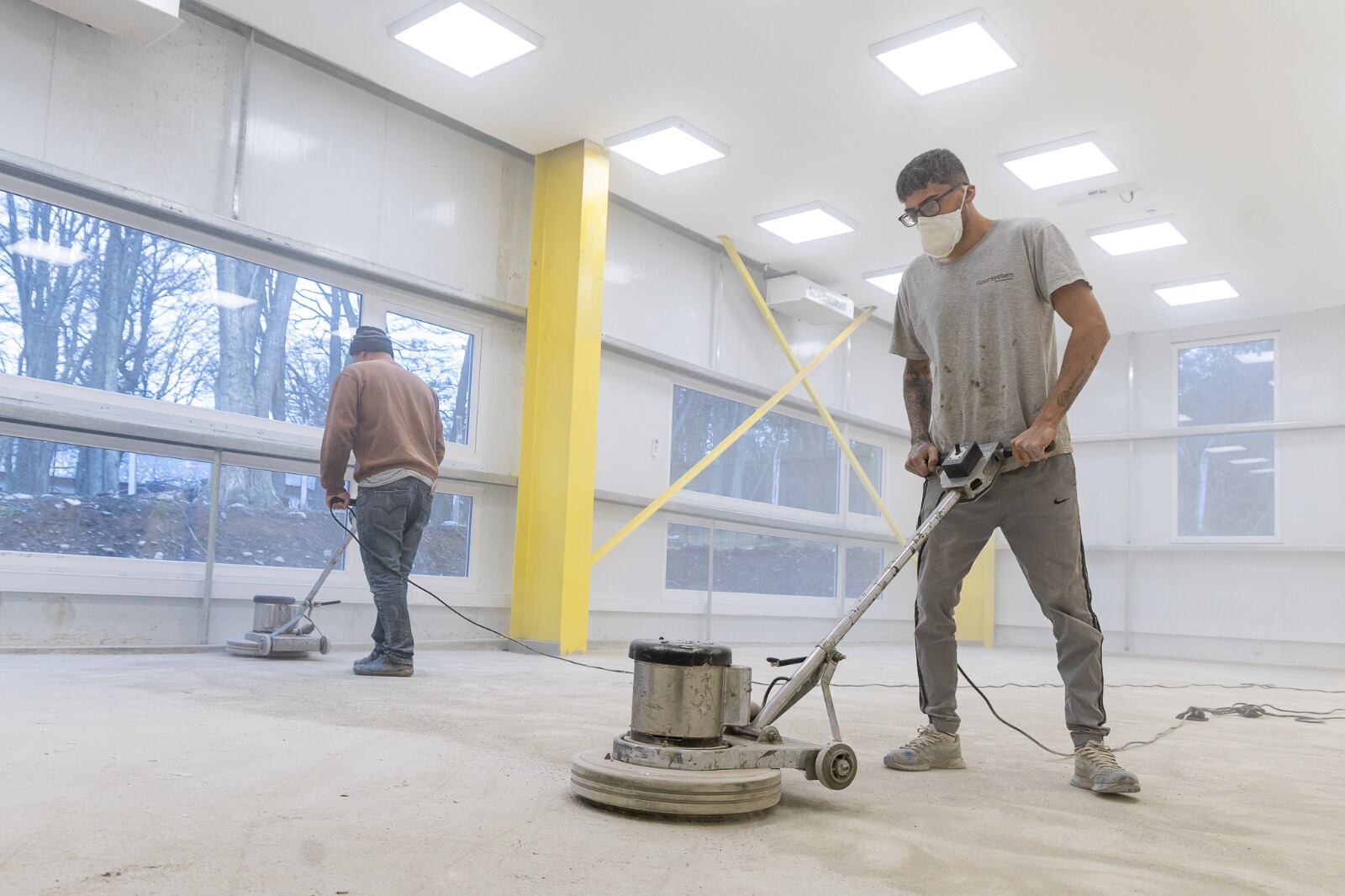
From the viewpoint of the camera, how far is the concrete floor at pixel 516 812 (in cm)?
158

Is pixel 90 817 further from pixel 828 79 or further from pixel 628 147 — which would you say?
pixel 628 147

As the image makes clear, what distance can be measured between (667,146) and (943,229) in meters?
4.67

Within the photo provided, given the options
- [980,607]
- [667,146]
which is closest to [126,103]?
[667,146]

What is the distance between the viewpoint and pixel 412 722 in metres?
3.10

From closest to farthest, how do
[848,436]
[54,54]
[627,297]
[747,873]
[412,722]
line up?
[747,873], [412,722], [54,54], [627,297], [848,436]

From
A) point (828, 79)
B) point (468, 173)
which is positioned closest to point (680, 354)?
point (468, 173)

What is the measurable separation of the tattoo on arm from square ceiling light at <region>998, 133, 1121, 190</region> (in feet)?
14.6

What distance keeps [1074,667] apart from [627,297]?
5887 mm

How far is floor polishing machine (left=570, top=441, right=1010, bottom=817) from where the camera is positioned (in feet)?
6.39

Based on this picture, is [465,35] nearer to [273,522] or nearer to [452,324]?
[452,324]

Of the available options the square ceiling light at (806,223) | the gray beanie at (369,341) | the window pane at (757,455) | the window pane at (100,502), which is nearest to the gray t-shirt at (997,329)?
the gray beanie at (369,341)

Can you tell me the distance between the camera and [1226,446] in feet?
35.3

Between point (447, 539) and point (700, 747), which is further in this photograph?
point (447, 539)

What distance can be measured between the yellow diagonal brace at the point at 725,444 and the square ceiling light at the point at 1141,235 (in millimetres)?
2510
